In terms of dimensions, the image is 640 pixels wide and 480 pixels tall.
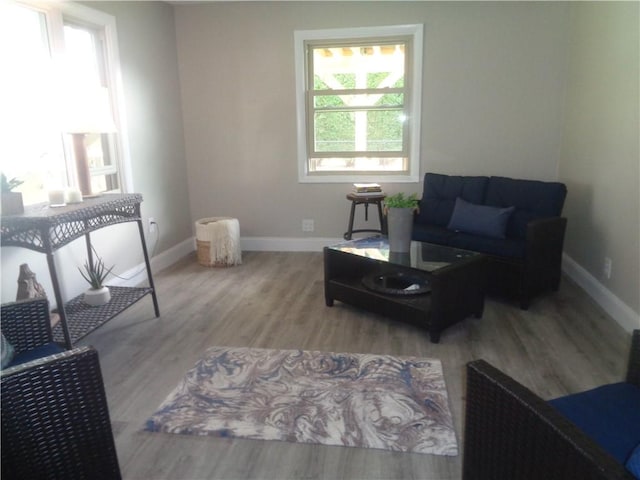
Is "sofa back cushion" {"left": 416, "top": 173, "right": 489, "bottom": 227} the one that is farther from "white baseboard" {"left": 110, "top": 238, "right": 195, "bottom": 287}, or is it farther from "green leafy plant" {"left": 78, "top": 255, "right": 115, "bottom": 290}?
"green leafy plant" {"left": 78, "top": 255, "right": 115, "bottom": 290}

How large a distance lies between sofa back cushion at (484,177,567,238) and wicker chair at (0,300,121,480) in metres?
3.02

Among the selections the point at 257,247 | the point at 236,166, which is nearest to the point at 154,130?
the point at 236,166

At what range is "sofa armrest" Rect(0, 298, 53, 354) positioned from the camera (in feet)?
5.96

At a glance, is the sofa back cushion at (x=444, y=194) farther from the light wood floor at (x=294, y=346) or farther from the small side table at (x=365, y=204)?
the light wood floor at (x=294, y=346)

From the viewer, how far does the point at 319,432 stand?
1.97 metres

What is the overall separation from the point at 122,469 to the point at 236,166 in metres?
3.48

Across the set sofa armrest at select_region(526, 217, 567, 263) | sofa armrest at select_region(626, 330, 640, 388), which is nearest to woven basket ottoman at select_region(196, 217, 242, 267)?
sofa armrest at select_region(526, 217, 567, 263)

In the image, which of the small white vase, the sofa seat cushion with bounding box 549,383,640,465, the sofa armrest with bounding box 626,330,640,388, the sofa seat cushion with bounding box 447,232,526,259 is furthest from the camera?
the sofa seat cushion with bounding box 447,232,526,259

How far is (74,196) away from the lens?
8.95 ft

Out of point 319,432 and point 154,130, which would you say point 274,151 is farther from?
point 319,432

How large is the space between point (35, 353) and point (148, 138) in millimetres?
2772

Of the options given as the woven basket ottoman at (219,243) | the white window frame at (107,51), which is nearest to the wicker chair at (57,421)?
the white window frame at (107,51)

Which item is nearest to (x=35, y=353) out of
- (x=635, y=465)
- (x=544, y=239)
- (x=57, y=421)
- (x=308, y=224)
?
(x=57, y=421)

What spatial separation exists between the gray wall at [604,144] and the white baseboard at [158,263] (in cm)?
366
